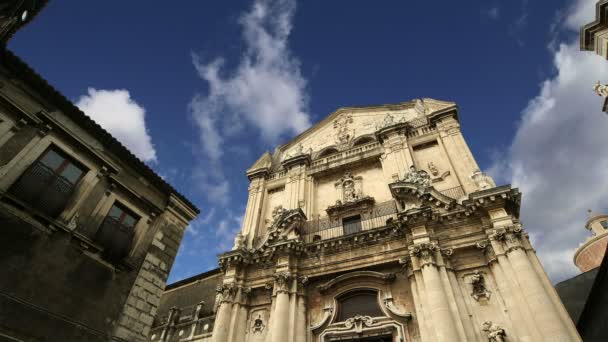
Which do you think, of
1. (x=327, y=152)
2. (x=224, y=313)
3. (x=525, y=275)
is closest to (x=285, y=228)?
(x=224, y=313)

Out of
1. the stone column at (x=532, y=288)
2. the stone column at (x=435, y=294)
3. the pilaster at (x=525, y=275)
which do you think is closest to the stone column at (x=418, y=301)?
the stone column at (x=435, y=294)

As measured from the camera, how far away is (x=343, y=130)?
21906mm

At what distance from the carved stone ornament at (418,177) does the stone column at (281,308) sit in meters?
6.86

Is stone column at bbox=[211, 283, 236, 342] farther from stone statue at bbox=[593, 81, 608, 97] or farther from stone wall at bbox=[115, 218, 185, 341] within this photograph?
stone statue at bbox=[593, 81, 608, 97]

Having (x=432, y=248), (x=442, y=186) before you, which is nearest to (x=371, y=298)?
(x=432, y=248)

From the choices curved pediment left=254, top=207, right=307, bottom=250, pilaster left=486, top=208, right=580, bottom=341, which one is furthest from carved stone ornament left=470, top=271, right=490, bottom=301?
curved pediment left=254, top=207, right=307, bottom=250

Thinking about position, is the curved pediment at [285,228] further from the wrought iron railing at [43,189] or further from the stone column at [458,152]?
the wrought iron railing at [43,189]

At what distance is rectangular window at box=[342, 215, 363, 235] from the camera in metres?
15.7

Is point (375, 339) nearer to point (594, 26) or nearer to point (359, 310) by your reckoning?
point (359, 310)

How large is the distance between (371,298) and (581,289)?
571 inches

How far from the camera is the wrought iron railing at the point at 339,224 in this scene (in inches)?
594

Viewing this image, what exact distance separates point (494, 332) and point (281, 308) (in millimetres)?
7448

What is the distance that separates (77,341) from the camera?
8305 mm

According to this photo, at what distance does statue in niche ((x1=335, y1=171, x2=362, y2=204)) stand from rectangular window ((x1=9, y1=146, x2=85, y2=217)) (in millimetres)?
11587
